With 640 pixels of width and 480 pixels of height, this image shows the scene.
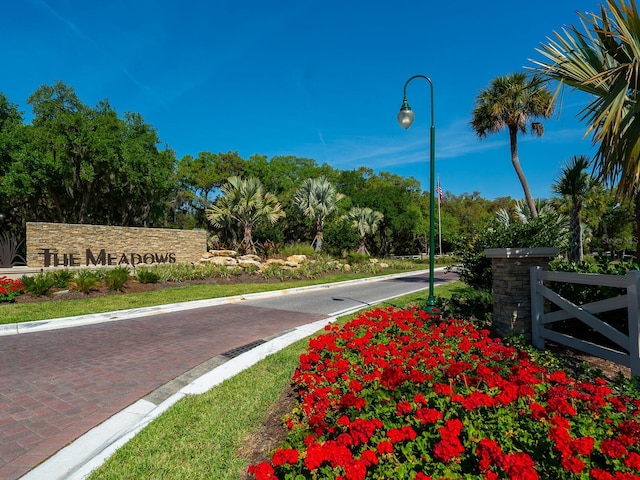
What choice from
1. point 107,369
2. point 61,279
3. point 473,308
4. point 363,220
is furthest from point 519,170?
point 61,279

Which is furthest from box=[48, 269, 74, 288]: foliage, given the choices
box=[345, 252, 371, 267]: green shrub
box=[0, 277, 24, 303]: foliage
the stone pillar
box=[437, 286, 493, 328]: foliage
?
box=[345, 252, 371, 267]: green shrub

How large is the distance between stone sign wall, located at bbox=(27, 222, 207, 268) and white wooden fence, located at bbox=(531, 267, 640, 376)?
17616mm

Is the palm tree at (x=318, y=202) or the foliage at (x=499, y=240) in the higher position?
the palm tree at (x=318, y=202)

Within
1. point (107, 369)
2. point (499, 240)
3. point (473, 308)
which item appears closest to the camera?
point (107, 369)

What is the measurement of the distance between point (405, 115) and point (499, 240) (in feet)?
14.2

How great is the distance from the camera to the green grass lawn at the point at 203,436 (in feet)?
9.43

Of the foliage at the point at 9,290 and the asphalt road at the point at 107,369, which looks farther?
the foliage at the point at 9,290

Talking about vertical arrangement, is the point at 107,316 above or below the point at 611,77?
below

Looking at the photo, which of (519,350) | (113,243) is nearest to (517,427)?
(519,350)

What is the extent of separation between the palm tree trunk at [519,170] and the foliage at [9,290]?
20321 mm

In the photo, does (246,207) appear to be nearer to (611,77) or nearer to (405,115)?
(405,115)

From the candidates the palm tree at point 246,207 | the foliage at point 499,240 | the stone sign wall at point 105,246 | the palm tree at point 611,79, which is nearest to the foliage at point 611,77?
the palm tree at point 611,79

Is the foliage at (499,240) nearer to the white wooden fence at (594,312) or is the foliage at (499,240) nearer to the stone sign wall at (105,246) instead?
the white wooden fence at (594,312)

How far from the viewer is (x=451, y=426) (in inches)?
93.5
